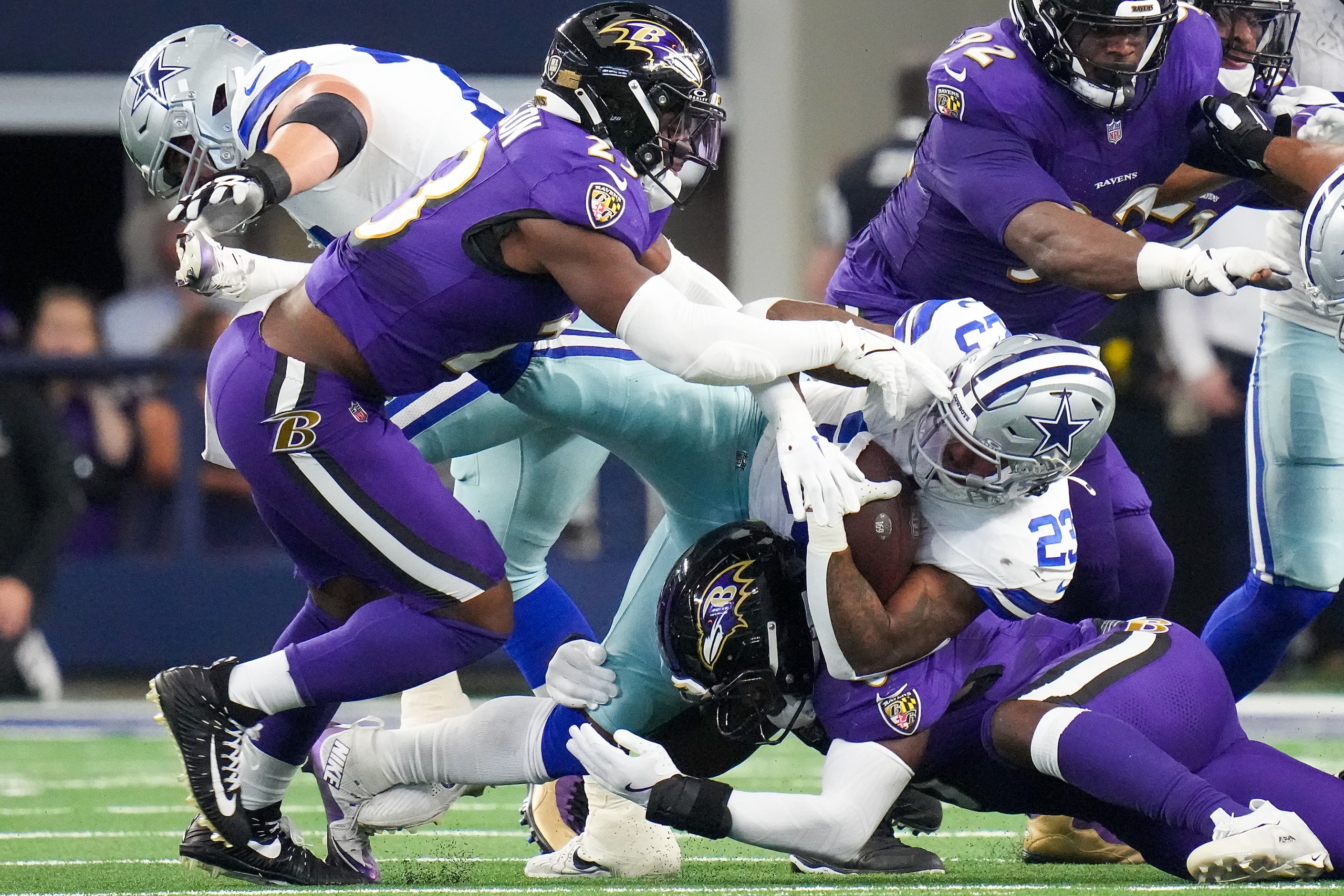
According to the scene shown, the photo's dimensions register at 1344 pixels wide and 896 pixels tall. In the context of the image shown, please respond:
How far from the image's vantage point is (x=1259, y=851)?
3125 millimetres

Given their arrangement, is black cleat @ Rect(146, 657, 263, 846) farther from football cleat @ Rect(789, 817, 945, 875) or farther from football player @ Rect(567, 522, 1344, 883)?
football cleat @ Rect(789, 817, 945, 875)

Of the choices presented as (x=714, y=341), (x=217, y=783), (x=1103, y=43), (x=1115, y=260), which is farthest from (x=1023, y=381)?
(x=217, y=783)

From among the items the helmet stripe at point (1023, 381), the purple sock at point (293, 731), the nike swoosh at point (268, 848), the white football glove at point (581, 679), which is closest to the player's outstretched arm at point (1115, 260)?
the helmet stripe at point (1023, 381)

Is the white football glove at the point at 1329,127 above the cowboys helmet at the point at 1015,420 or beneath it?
above

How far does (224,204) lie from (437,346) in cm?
46

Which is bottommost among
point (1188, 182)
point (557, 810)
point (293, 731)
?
point (557, 810)

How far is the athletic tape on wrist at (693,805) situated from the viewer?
3.34 m

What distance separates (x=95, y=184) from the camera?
30.5 feet

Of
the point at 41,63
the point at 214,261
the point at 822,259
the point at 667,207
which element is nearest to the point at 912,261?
the point at 667,207

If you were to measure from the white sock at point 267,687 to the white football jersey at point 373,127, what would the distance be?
115 centimetres

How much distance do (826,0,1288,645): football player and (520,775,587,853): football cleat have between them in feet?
3.76

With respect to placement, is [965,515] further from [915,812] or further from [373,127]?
[373,127]

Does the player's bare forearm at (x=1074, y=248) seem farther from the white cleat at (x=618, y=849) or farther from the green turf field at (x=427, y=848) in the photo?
the white cleat at (x=618, y=849)

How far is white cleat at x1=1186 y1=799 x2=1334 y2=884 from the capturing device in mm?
3125
